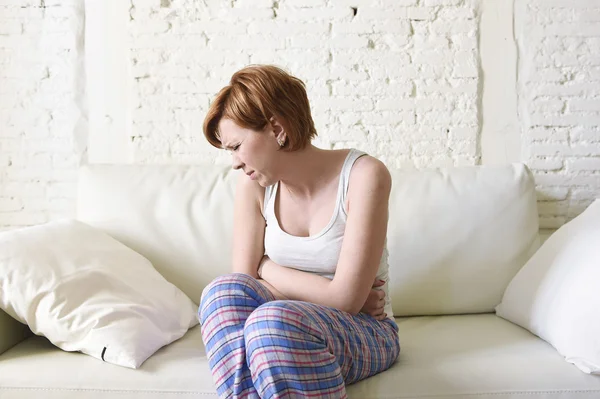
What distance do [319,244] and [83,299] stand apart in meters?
0.61

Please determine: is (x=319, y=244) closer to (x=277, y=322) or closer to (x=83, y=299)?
(x=277, y=322)

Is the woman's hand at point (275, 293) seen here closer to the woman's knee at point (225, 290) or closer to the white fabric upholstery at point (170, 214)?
the woman's knee at point (225, 290)

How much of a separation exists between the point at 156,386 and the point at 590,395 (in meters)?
0.96

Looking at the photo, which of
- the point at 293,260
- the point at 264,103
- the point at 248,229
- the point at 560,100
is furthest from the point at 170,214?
the point at 560,100

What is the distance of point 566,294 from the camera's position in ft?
5.53

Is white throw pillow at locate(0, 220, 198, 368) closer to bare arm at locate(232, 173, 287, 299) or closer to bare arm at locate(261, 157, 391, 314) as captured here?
bare arm at locate(232, 173, 287, 299)

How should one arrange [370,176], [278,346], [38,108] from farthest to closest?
[38,108]
[370,176]
[278,346]

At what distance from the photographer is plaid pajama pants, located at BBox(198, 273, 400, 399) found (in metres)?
1.32

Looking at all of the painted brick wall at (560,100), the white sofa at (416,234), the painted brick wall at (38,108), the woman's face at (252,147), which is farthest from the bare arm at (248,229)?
the painted brick wall at (560,100)

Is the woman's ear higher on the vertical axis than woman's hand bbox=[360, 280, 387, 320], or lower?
higher

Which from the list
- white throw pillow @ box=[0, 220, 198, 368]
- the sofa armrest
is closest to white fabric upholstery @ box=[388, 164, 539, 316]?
white throw pillow @ box=[0, 220, 198, 368]

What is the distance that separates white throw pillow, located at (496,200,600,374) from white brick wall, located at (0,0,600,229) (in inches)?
21.5

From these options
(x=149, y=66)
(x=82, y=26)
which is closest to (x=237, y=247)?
(x=149, y=66)

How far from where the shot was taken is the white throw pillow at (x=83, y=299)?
1.60 metres
